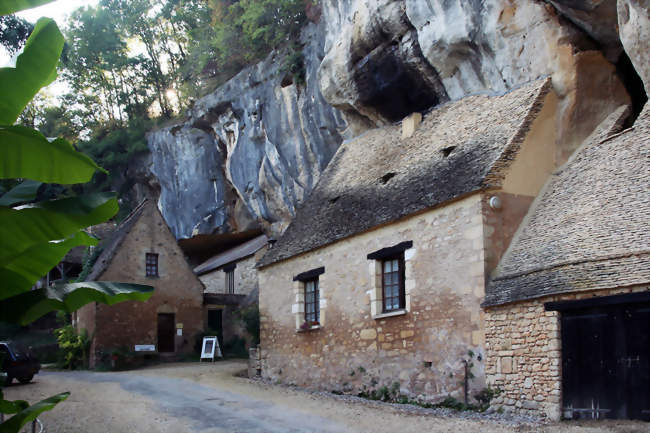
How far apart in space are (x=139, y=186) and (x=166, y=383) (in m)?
20.2

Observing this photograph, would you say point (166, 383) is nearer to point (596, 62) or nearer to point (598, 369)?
point (598, 369)

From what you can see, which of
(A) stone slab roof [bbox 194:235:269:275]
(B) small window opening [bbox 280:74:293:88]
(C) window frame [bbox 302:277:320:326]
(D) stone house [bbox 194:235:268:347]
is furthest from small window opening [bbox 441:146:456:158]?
(A) stone slab roof [bbox 194:235:269:275]

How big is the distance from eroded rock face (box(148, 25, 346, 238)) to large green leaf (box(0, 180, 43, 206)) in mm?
16014

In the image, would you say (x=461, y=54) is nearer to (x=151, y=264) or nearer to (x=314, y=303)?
(x=314, y=303)

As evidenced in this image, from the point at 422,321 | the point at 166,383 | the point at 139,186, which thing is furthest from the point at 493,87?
the point at 139,186

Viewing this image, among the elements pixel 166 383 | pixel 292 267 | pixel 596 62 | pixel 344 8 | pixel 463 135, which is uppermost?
pixel 344 8

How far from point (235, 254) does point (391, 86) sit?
14.8 metres

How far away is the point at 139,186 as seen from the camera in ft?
108

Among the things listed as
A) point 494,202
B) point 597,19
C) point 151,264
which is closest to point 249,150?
point 151,264

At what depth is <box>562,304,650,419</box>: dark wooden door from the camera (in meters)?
8.24

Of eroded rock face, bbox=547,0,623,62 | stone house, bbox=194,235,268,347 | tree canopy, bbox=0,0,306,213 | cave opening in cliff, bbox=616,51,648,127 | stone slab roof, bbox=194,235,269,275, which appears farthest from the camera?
tree canopy, bbox=0,0,306,213

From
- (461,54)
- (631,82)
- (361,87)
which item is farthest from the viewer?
(361,87)

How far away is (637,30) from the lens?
32.4 feet

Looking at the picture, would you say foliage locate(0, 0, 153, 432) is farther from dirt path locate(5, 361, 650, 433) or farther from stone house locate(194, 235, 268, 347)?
stone house locate(194, 235, 268, 347)
